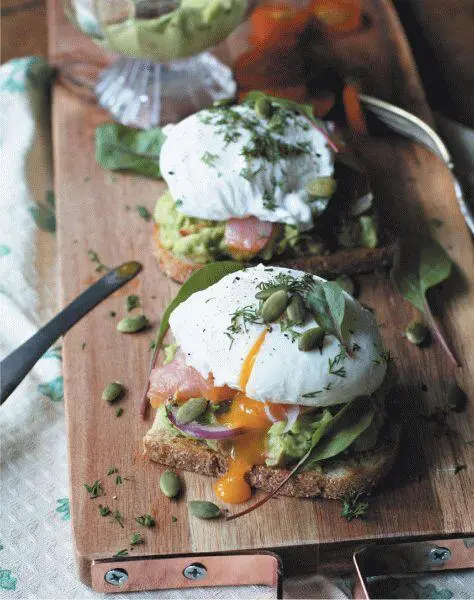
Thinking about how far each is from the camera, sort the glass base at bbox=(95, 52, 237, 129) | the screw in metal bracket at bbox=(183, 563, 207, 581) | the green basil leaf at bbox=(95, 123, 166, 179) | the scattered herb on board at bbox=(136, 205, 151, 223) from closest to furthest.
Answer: the screw in metal bracket at bbox=(183, 563, 207, 581)
the scattered herb on board at bbox=(136, 205, 151, 223)
the green basil leaf at bbox=(95, 123, 166, 179)
the glass base at bbox=(95, 52, 237, 129)

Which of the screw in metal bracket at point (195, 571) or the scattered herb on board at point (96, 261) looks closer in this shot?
the screw in metal bracket at point (195, 571)

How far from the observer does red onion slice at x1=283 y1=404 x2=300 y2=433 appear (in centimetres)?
353

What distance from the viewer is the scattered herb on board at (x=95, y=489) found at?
371 cm

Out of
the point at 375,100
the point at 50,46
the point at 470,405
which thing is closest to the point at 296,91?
the point at 375,100

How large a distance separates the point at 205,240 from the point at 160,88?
1.64m

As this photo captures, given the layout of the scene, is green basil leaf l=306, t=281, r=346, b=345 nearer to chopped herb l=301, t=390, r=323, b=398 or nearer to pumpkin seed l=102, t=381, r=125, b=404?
chopped herb l=301, t=390, r=323, b=398

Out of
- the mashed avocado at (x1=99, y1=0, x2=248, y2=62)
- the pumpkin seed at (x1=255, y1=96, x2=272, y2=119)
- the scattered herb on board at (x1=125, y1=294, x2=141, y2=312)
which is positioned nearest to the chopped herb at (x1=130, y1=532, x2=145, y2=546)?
the scattered herb on board at (x1=125, y1=294, x2=141, y2=312)

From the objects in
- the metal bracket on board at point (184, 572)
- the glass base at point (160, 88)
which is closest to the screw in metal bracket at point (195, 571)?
the metal bracket on board at point (184, 572)

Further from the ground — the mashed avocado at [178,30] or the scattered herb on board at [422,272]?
the mashed avocado at [178,30]

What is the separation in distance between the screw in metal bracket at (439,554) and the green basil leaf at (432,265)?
1.31 metres

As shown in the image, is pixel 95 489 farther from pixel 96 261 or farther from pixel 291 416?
pixel 96 261

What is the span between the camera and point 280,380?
3.44 m

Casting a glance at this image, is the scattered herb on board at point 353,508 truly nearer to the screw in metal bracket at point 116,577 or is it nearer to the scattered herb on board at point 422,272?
the screw in metal bracket at point 116,577

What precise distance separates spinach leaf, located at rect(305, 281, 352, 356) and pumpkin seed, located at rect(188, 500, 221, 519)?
80cm
